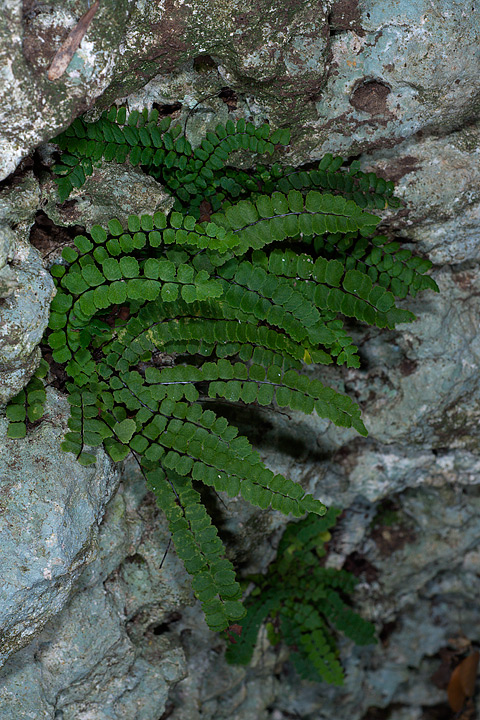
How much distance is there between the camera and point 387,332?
13.3 feet

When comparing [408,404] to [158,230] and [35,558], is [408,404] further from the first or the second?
[35,558]

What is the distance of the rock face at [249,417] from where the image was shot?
2.63 meters

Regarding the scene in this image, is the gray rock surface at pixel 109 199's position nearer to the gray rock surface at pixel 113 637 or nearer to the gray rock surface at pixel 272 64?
the gray rock surface at pixel 272 64

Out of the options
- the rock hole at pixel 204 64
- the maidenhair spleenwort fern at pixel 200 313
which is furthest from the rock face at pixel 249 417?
the maidenhair spleenwort fern at pixel 200 313

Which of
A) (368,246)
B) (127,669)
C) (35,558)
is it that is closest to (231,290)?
(368,246)

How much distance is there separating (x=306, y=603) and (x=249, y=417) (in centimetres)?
163

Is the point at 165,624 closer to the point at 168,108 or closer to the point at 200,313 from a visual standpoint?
the point at 200,313

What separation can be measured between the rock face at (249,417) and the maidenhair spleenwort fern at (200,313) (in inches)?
6.1

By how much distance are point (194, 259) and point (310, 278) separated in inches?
23.6

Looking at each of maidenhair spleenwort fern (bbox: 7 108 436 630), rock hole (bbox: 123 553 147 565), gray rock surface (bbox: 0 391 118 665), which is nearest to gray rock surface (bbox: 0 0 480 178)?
maidenhair spleenwort fern (bbox: 7 108 436 630)

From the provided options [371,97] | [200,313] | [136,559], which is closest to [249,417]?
[200,313]

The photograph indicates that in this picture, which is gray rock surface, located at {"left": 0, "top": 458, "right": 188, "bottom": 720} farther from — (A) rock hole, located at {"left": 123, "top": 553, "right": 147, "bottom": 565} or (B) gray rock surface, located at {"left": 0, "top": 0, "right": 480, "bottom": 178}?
(B) gray rock surface, located at {"left": 0, "top": 0, "right": 480, "bottom": 178}

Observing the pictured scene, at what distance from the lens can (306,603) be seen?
4328 mm

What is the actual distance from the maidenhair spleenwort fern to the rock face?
154 millimetres
